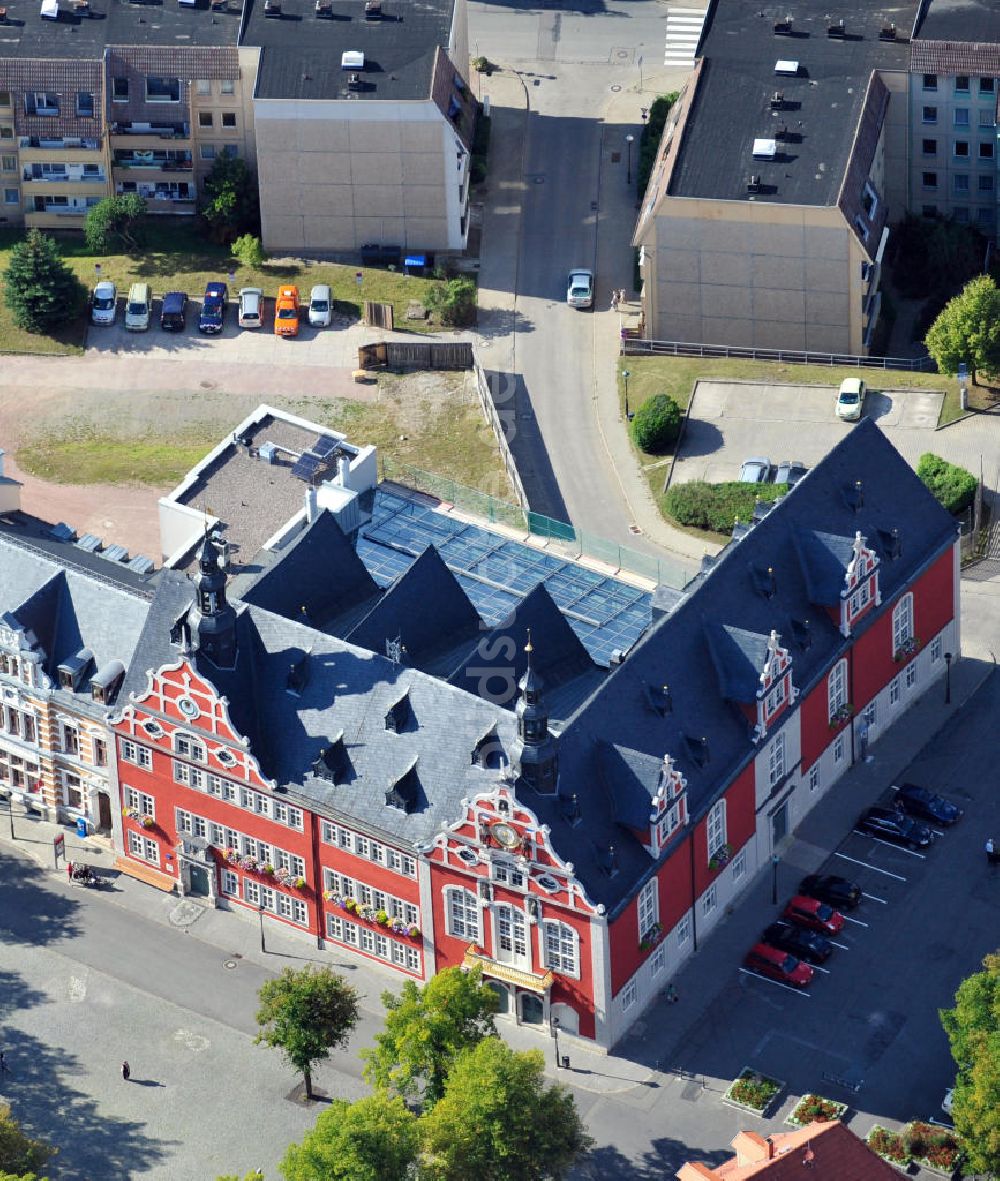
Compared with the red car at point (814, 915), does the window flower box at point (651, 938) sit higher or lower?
higher

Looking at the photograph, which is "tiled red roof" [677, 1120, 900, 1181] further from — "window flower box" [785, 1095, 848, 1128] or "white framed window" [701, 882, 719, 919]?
"white framed window" [701, 882, 719, 919]

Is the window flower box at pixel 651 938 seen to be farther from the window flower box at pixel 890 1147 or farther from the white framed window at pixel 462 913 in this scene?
the window flower box at pixel 890 1147

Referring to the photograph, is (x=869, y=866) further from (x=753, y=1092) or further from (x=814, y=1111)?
(x=814, y=1111)

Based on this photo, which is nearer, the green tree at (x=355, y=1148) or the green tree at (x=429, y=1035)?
the green tree at (x=355, y=1148)

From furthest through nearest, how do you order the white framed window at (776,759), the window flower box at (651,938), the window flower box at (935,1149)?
the white framed window at (776,759) → the window flower box at (651,938) → the window flower box at (935,1149)

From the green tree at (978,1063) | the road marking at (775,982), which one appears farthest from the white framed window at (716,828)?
the green tree at (978,1063)

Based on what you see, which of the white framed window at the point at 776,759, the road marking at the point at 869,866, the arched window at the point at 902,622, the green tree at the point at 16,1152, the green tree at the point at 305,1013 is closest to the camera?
the green tree at the point at 16,1152
